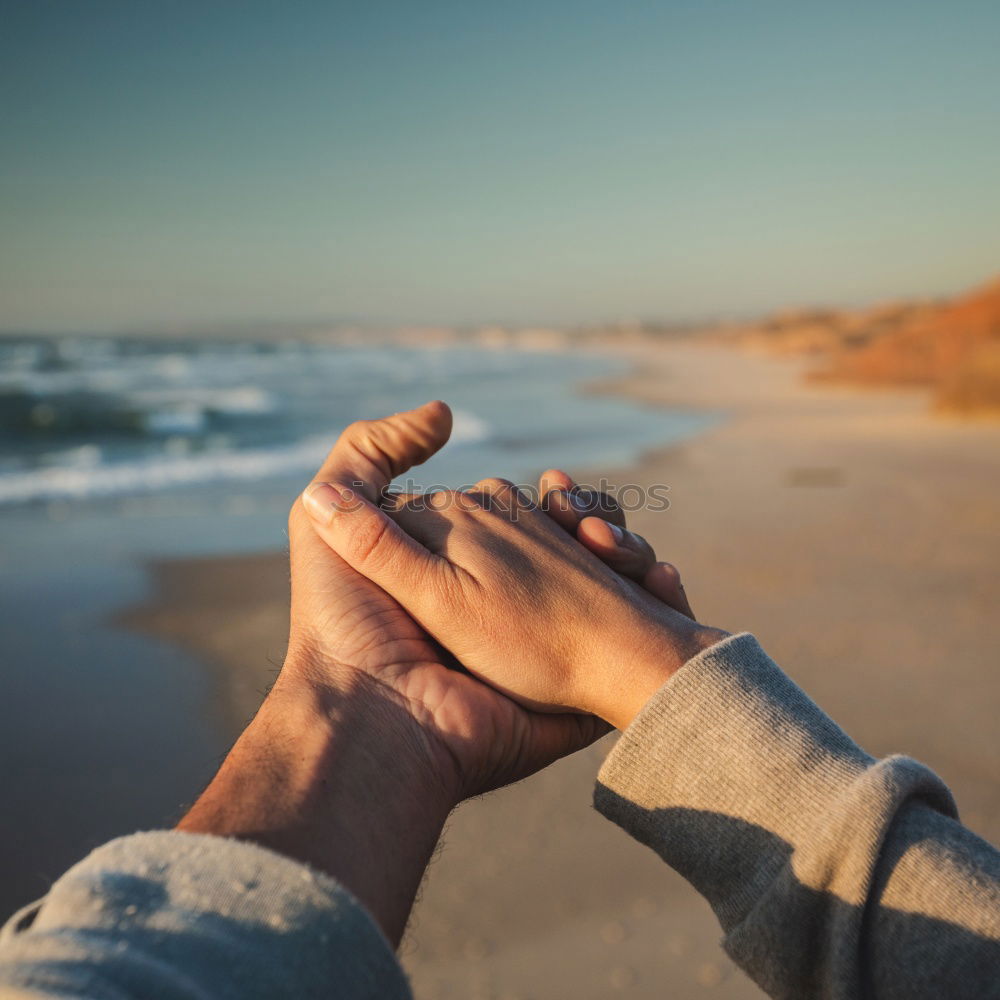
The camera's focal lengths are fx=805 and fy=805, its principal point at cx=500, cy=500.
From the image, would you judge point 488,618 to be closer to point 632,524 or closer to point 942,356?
point 632,524

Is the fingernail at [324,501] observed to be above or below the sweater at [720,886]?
above

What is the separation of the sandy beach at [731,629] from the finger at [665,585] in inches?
44.7

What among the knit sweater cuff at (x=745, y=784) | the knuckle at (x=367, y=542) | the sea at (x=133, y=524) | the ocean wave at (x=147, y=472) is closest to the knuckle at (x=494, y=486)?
the knuckle at (x=367, y=542)

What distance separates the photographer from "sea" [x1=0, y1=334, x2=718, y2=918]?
357cm

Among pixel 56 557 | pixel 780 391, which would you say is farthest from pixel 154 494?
pixel 780 391

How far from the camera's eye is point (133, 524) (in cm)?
799

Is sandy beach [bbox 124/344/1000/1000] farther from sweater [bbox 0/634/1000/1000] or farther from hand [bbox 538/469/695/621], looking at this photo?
sweater [bbox 0/634/1000/1000]

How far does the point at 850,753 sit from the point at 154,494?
30.8 feet

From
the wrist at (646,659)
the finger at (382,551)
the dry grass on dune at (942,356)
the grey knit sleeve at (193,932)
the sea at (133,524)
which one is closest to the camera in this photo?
the grey knit sleeve at (193,932)

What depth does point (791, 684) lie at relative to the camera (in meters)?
1.37

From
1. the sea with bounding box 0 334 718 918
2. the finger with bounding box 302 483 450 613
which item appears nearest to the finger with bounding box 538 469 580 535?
the finger with bounding box 302 483 450 613

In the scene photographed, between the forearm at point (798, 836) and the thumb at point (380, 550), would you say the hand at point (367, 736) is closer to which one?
the thumb at point (380, 550)

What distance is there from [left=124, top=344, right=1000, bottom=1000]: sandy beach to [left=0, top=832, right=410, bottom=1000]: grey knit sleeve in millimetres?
1418

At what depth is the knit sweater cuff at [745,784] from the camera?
1.12 m
